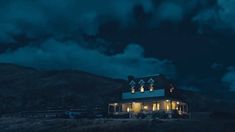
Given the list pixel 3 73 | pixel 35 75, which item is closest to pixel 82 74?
pixel 35 75

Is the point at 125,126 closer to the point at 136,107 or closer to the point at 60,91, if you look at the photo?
the point at 136,107

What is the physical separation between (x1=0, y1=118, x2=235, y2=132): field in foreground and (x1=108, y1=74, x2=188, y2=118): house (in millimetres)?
12841

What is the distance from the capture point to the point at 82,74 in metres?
174

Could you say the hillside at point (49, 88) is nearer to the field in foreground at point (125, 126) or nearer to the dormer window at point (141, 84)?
the dormer window at point (141, 84)

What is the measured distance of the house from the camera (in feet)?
223

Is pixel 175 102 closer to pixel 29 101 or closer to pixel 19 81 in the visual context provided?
pixel 29 101

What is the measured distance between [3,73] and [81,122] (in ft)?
432

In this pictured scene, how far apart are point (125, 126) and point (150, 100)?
724 inches

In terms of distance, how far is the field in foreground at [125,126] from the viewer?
46553 mm

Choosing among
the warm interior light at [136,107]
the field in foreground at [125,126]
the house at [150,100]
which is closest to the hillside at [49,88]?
the house at [150,100]

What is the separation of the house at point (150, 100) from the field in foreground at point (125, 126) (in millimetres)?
12841

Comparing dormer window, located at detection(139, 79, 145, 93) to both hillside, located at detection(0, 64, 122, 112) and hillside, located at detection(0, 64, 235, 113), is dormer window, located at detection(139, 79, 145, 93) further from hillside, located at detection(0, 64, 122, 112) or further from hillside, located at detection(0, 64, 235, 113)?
hillside, located at detection(0, 64, 122, 112)

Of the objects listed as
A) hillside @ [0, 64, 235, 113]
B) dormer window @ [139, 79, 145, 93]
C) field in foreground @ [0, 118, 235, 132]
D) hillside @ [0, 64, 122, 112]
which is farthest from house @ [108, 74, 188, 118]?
hillside @ [0, 64, 122, 112]

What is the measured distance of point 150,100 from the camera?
69062 millimetres
